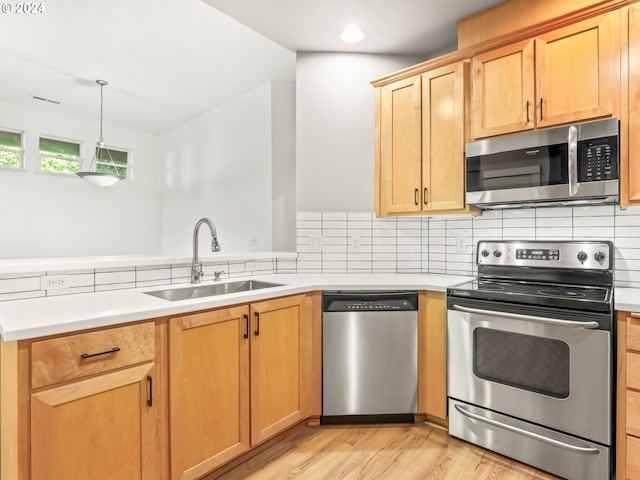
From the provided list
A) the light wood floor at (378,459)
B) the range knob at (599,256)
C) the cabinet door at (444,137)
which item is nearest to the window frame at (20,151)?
the light wood floor at (378,459)

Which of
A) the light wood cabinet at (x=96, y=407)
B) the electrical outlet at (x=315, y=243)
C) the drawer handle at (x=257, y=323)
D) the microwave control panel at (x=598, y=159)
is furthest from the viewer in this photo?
the electrical outlet at (x=315, y=243)

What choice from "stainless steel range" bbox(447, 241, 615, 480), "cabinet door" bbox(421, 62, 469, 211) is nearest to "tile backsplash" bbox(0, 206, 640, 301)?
"stainless steel range" bbox(447, 241, 615, 480)

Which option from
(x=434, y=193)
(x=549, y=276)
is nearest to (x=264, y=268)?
(x=434, y=193)

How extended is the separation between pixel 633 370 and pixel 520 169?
1.06 meters

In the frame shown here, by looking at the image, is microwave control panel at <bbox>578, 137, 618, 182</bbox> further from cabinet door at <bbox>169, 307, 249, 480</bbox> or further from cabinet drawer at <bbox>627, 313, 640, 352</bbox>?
cabinet door at <bbox>169, 307, 249, 480</bbox>

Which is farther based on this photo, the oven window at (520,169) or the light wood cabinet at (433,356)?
the light wood cabinet at (433,356)

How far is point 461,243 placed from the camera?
254cm

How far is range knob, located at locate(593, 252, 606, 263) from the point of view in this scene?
1926mm

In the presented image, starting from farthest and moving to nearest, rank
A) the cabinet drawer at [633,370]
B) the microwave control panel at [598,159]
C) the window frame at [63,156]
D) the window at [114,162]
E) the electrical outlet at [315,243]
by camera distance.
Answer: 1. the window at [114,162]
2. the window frame at [63,156]
3. the electrical outlet at [315,243]
4. the microwave control panel at [598,159]
5. the cabinet drawer at [633,370]

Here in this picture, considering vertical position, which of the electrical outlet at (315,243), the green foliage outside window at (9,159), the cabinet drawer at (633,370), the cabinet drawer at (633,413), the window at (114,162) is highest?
the window at (114,162)

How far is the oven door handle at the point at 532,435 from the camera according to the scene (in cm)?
158

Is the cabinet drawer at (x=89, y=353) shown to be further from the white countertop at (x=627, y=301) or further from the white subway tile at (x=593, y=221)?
the white subway tile at (x=593, y=221)

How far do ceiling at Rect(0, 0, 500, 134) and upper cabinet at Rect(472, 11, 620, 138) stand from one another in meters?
0.43

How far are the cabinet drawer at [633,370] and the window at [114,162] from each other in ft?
24.3
